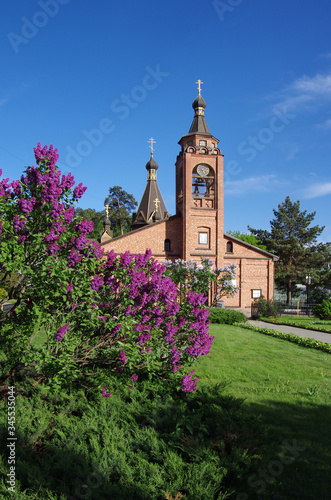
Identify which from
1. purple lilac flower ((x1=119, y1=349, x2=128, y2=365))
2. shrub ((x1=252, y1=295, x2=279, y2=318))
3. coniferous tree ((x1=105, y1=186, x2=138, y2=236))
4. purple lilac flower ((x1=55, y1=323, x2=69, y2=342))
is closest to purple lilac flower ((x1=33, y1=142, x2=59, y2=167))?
purple lilac flower ((x1=55, y1=323, x2=69, y2=342))

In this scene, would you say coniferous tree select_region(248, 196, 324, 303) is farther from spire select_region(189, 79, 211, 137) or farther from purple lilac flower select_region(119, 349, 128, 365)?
purple lilac flower select_region(119, 349, 128, 365)

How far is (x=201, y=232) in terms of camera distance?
27141mm

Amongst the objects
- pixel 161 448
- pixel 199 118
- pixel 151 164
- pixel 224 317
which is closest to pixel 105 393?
pixel 161 448

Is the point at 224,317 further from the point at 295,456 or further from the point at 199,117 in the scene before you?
the point at 199,117

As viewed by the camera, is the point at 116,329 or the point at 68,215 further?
the point at 116,329

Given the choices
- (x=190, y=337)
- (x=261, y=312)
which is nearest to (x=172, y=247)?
(x=261, y=312)

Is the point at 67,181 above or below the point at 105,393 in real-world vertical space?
above

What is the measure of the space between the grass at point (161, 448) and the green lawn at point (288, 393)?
0.03 meters

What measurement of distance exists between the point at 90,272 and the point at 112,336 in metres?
1.01

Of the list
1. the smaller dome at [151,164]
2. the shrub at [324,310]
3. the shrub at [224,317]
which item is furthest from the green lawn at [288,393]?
the smaller dome at [151,164]

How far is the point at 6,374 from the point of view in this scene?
5.10 m

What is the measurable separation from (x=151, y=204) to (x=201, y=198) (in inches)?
484

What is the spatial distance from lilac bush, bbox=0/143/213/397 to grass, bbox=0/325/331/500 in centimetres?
38

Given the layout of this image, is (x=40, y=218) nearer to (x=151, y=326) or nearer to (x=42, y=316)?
(x=42, y=316)
